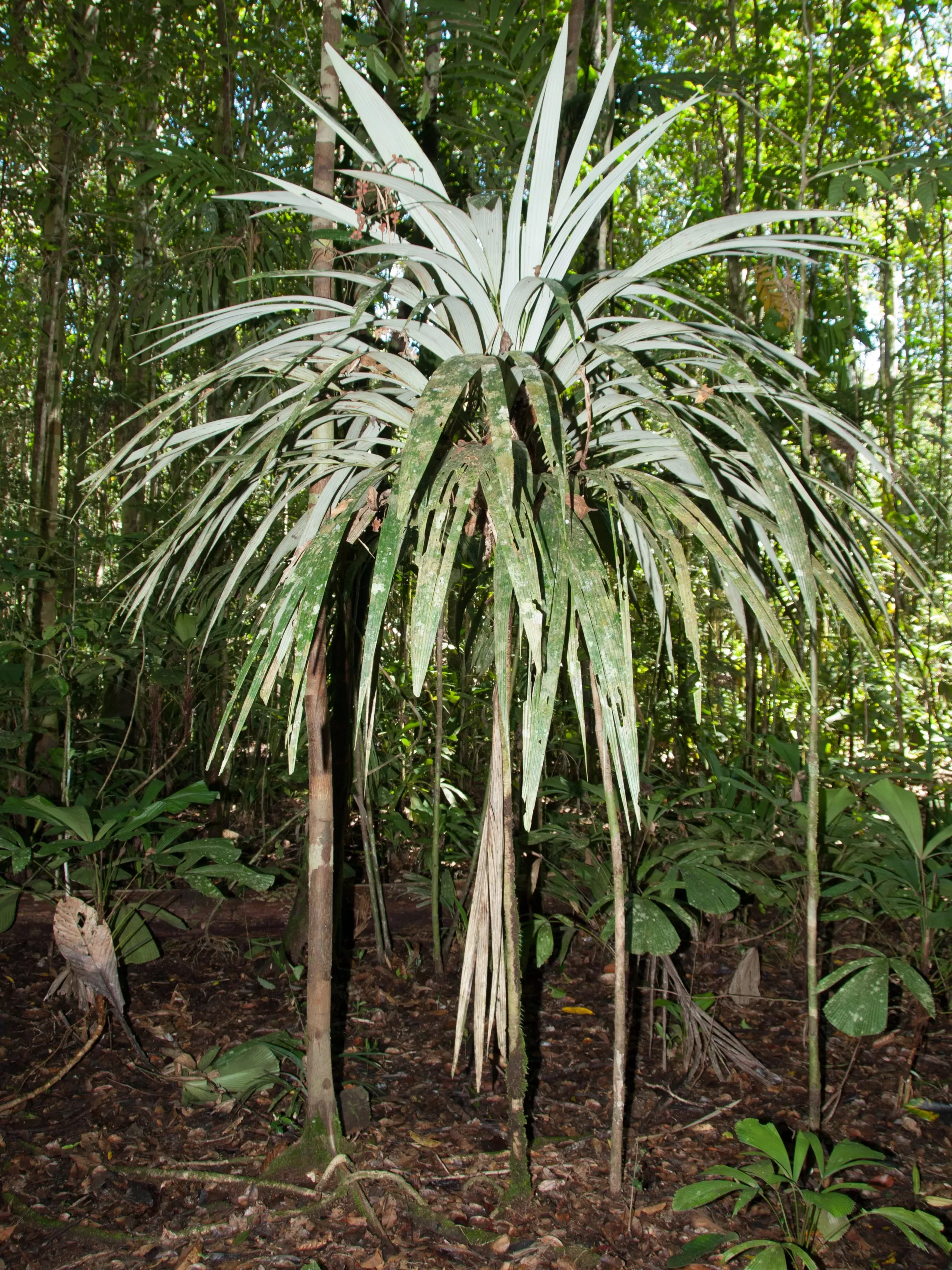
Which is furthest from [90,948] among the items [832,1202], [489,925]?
[832,1202]

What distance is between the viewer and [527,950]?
2096mm

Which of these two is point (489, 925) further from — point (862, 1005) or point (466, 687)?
point (466, 687)

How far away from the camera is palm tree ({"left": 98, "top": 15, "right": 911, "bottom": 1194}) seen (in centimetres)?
105

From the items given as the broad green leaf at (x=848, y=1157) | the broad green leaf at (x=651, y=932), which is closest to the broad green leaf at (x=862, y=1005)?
the broad green leaf at (x=848, y=1157)

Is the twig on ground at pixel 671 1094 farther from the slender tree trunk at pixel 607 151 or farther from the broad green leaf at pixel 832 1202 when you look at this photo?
the slender tree trunk at pixel 607 151

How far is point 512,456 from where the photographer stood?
3.23 feet

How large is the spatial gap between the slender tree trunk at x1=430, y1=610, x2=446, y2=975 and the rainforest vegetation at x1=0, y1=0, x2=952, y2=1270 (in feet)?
0.16

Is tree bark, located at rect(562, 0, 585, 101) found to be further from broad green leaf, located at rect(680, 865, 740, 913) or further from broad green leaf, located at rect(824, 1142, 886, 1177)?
broad green leaf, located at rect(824, 1142, 886, 1177)

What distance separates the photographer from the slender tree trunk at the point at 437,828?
211 cm

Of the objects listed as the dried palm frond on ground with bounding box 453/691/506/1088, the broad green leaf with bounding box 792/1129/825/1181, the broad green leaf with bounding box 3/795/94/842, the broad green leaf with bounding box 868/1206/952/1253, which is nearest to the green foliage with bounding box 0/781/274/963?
the broad green leaf with bounding box 3/795/94/842

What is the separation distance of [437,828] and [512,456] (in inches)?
55.1

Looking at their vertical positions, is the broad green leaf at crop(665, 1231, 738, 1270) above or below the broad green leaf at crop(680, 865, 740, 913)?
below

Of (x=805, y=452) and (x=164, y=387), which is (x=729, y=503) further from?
(x=164, y=387)

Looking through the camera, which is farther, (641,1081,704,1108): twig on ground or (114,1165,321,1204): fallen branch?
(641,1081,704,1108): twig on ground
